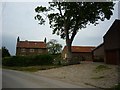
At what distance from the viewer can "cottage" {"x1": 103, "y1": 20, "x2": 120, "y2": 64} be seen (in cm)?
4097

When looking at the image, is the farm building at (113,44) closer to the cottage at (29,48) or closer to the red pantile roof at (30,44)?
the cottage at (29,48)

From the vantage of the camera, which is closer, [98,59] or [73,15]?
[73,15]

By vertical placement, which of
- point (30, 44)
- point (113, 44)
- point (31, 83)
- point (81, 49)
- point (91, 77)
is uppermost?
point (30, 44)

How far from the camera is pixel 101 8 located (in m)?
41.8

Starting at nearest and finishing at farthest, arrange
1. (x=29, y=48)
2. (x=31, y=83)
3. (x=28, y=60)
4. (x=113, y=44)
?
(x=31, y=83) < (x=113, y=44) < (x=28, y=60) < (x=29, y=48)

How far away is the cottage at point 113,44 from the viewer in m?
41.0

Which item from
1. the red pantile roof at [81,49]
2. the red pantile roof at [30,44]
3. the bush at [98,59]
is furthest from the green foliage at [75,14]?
the red pantile roof at [30,44]

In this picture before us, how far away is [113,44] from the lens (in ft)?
139

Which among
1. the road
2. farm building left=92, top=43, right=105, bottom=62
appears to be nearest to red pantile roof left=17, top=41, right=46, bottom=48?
farm building left=92, top=43, right=105, bottom=62

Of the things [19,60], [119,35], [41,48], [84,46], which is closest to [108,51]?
[119,35]

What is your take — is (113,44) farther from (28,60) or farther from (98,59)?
(98,59)

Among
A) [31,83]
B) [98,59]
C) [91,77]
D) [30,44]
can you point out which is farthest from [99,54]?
[31,83]

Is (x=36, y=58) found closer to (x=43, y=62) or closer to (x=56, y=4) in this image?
(x=43, y=62)

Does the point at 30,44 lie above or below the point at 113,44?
above
